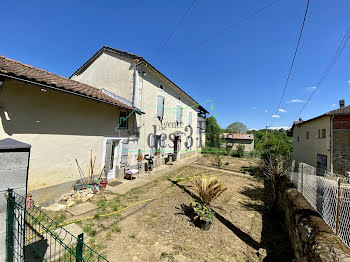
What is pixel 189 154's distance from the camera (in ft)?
55.6

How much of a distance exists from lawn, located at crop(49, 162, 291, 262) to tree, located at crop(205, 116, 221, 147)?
20.0 meters

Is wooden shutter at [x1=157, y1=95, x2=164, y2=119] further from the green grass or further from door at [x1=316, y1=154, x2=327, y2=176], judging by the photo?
door at [x1=316, y1=154, x2=327, y2=176]

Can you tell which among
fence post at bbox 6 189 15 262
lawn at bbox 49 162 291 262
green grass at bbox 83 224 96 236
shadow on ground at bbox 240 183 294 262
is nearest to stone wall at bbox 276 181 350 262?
shadow on ground at bbox 240 183 294 262

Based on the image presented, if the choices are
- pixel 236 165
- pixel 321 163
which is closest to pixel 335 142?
pixel 321 163

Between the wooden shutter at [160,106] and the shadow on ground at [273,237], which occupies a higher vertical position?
the wooden shutter at [160,106]

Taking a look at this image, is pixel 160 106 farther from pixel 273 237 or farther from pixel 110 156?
pixel 273 237

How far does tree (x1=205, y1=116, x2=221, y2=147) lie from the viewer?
84.2 ft

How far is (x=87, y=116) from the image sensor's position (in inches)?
242

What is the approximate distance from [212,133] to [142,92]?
21.9 metres

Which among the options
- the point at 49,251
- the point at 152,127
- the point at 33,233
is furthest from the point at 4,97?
the point at 152,127

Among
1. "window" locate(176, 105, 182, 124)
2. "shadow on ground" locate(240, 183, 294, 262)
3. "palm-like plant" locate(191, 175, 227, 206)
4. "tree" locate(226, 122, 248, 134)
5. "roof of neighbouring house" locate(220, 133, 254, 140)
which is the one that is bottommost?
"shadow on ground" locate(240, 183, 294, 262)

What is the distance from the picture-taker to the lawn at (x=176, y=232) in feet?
10.3

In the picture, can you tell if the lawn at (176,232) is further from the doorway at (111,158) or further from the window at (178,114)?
the window at (178,114)

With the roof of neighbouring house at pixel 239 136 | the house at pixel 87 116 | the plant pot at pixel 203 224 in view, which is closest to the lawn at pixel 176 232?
the plant pot at pixel 203 224
